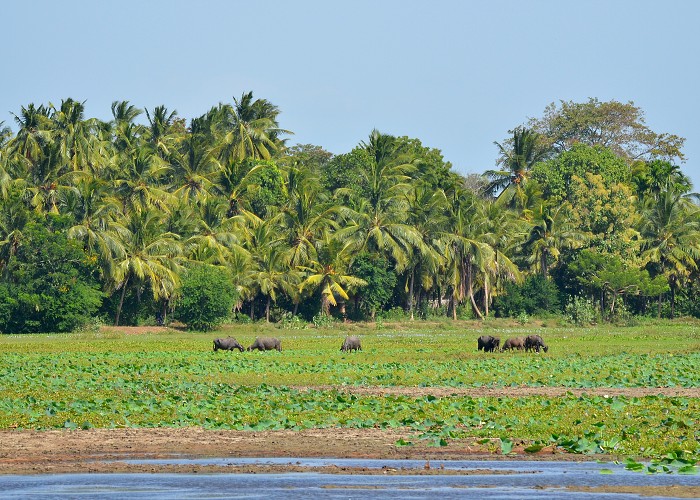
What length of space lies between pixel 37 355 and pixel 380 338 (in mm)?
20652

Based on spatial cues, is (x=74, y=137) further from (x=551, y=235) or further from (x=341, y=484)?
(x=341, y=484)

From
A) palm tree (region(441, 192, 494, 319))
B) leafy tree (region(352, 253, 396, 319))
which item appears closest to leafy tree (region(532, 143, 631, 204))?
palm tree (region(441, 192, 494, 319))

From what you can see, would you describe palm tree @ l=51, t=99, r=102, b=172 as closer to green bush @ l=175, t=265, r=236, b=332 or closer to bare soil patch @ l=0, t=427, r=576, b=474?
green bush @ l=175, t=265, r=236, b=332

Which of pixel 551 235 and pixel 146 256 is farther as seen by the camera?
pixel 551 235

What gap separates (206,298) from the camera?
67.6 metres

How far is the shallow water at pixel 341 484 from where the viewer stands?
1461 centimetres

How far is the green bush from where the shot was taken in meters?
67.4

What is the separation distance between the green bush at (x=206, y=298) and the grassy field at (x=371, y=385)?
1414cm

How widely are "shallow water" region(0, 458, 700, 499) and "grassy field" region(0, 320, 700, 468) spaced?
1722 mm

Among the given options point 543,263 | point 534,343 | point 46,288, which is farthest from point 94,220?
point 543,263

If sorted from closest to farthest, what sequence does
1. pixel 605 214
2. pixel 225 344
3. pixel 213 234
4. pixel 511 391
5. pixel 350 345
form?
1. pixel 511 391
2. pixel 350 345
3. pixel 225 344
4. pixel 213 234
5. pixel 605 214

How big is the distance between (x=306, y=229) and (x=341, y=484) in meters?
61.2

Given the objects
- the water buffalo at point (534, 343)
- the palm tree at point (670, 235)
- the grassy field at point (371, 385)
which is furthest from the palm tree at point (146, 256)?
the palm tree at point (670, 235)

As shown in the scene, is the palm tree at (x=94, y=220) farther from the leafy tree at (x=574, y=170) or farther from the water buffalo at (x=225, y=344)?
the leafy tree at (x=574, y=170)
